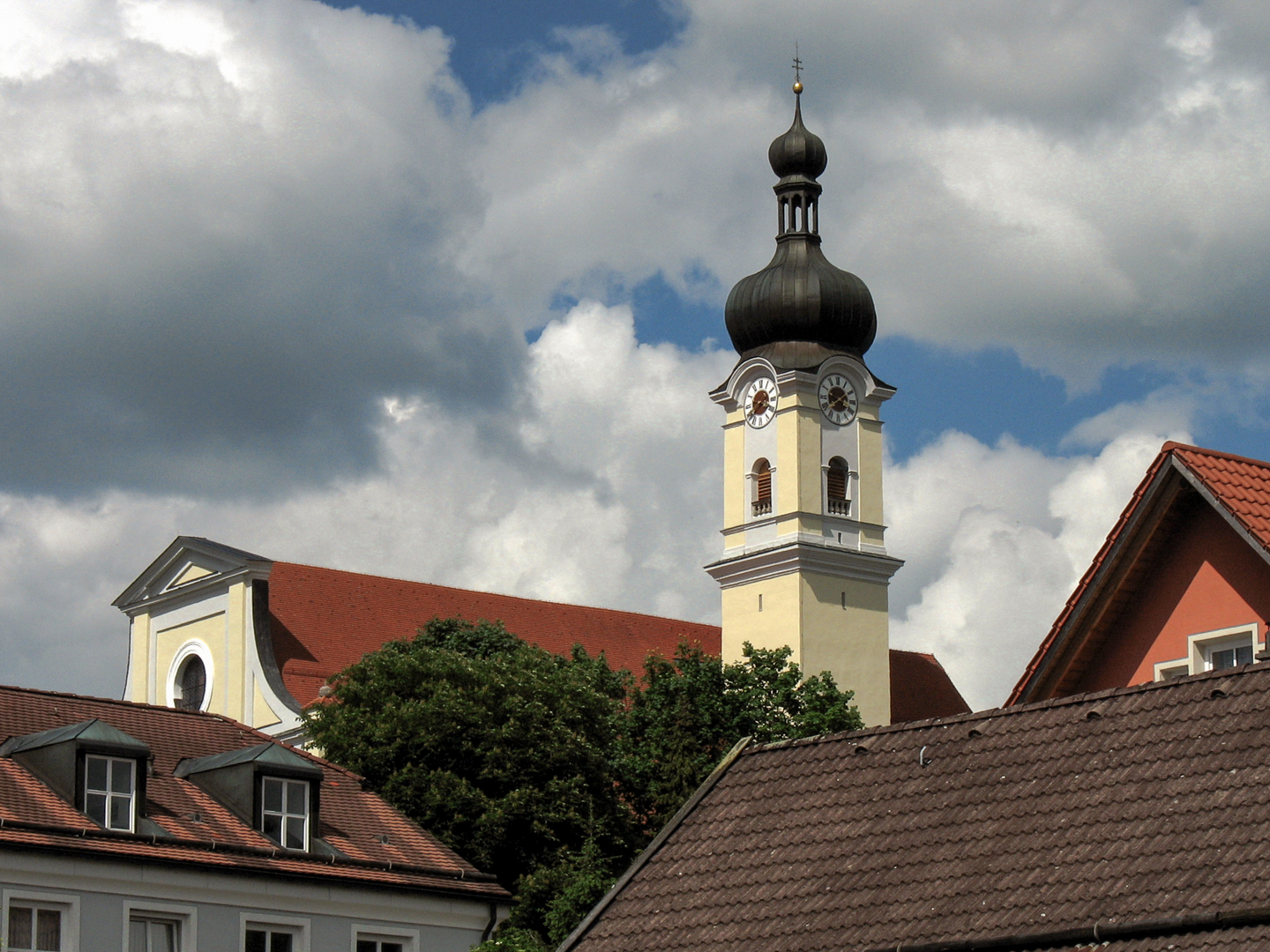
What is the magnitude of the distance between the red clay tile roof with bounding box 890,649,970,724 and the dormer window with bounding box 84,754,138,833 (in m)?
45.2

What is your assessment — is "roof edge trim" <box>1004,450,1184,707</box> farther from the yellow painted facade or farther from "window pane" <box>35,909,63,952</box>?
the yellow painted facade

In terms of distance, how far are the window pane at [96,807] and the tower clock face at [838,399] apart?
42.7m

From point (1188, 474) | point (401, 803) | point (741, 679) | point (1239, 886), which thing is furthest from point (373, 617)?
point (1239, 886)

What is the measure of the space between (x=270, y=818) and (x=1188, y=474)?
52.1 ft

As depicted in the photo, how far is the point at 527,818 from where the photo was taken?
39.0 meters

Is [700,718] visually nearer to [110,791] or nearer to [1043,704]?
[110,791]

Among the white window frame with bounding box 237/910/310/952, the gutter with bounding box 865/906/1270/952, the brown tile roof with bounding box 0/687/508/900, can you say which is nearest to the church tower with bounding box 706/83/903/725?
the brown tile roof with bounding box 0/687/508/900

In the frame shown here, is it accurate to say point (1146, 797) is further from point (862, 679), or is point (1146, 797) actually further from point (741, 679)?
point (862, 679)

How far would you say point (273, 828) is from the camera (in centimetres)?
2888

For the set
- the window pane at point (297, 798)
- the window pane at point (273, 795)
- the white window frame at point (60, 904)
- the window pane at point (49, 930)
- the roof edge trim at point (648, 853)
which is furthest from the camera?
the window pane at point (297, 798)

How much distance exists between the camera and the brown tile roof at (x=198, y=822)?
2655cm

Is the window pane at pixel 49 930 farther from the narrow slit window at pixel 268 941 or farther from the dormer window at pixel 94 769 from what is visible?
the narrow slit window at pixel 268 941

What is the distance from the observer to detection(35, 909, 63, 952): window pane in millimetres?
25906

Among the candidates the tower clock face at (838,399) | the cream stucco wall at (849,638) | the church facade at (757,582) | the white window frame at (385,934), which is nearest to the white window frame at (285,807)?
the white window frame at (385,934)
